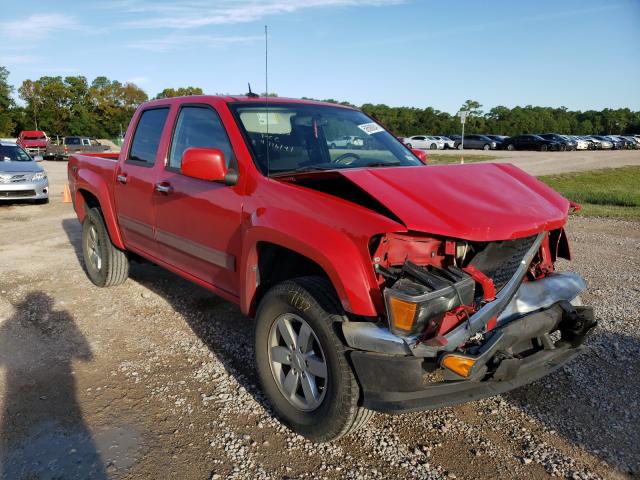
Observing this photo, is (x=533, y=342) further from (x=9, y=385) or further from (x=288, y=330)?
(x=9, y=385)

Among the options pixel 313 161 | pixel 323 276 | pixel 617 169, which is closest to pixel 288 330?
pixel 323 276

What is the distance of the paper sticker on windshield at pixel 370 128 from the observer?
4.26 m

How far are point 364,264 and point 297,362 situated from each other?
0.79 m

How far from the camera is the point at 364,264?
8.43 feet

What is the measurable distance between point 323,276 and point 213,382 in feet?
4.39

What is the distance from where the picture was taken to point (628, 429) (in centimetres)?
304

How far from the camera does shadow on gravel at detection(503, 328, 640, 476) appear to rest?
2.89 metres

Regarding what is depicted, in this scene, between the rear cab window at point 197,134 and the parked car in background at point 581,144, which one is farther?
the parked car in background at point 581,144

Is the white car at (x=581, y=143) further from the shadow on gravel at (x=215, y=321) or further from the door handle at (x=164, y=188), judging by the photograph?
the door handle at (x=164, y=188)

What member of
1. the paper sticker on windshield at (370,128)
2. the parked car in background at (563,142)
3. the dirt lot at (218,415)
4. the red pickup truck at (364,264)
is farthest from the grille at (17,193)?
the parked car in background at (563,142)

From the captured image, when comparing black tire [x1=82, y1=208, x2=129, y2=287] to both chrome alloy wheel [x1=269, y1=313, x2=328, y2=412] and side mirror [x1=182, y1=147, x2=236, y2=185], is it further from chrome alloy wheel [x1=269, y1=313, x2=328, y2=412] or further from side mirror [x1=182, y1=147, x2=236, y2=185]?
chrome alloy wheel [x1=269, y1=313, x2=328, y2=412]

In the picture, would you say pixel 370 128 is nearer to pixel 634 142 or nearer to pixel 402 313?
pixel 402 313

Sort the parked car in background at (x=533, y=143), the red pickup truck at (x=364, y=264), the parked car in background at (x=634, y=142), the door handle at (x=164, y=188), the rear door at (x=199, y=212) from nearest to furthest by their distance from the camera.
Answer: the red pickup truck at (x=364, y=264)
the rear door at (x=199, y=212)
the door handle at (x=164, y=188)
the parked car in background at (x=533, y=143)
the parked car in background at (x=634, y=142)

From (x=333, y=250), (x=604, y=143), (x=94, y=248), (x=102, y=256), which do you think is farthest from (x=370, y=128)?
(x=604, y=143)
